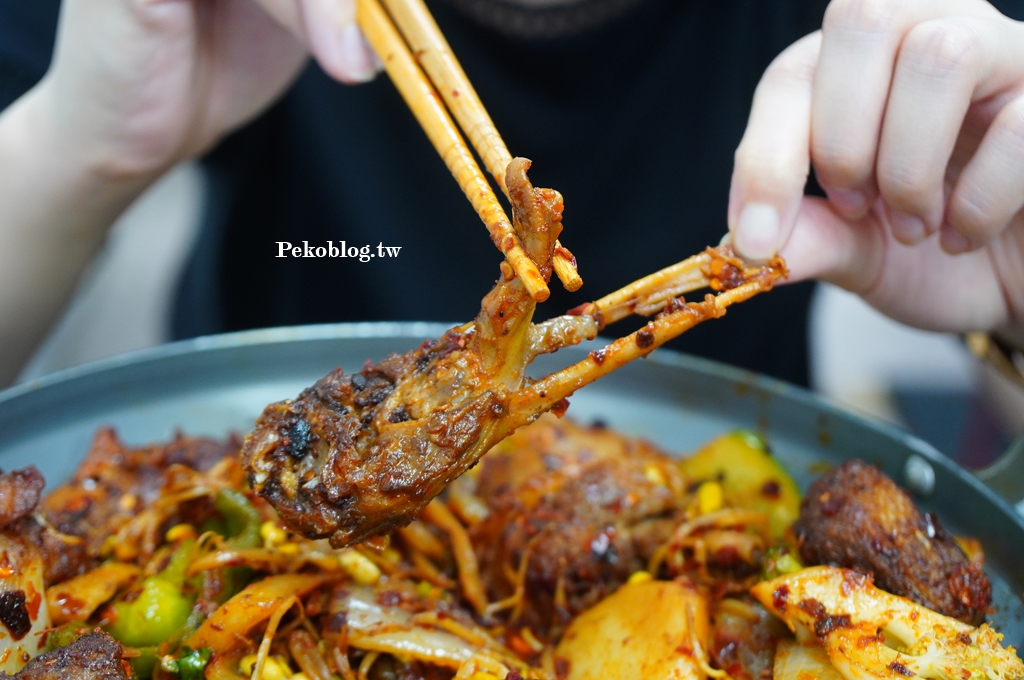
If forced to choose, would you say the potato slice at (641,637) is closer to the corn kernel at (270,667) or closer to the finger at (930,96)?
the corn kernel at (270,667)

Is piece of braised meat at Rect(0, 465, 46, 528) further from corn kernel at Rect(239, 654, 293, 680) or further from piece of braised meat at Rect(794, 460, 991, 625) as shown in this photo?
piece of braised meat at Rect(794, 460, 991, 625)

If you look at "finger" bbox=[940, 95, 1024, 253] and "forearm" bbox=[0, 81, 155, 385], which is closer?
"finger" bbox=[940, 95, 1024, 253]

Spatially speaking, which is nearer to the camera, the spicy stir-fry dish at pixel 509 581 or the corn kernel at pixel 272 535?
the spicy stir-fry dish at pixel 509 581

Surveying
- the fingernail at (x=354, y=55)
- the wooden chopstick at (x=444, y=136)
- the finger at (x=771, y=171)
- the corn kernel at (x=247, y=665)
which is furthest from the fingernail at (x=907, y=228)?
the corn kernel at (x=247, y=665)

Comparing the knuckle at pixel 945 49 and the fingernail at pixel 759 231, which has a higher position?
the knuckle at pixel 945 49

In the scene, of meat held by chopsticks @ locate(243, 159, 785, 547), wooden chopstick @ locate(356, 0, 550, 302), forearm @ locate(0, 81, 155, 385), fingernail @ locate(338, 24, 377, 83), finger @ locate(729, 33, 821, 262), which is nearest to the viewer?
wooden chopstick @ locate(356, 0, 550, 302)

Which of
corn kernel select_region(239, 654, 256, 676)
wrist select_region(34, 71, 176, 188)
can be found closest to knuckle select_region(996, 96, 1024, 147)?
corn kernel select_region(239, 654, 256, 676)
